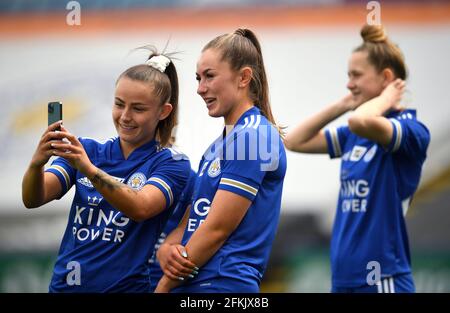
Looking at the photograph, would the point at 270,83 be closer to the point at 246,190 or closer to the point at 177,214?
the point at 177,214

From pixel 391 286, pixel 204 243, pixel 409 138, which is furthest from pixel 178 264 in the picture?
pixel 409 138

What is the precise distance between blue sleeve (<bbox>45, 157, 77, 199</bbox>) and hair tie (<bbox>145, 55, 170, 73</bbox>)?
0.55 meters

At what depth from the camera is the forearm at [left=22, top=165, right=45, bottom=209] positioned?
3.38 metres

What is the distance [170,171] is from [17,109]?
3.82m

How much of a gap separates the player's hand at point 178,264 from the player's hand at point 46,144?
1.96ft

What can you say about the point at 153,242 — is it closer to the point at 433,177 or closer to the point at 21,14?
the point at 433,177

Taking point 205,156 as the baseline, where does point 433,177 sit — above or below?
above

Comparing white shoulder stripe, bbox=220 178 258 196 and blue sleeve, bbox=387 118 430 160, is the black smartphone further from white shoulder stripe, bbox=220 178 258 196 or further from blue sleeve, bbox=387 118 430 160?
blue sleeve, bbox=387 118 430 160

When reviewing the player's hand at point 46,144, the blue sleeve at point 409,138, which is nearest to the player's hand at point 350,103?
the blue sleeve at point 409,138

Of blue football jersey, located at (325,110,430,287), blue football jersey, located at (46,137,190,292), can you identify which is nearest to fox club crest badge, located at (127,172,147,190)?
blue football jersey, located at (46,137,190,292)

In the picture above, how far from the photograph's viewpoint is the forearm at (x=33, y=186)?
3.38m
